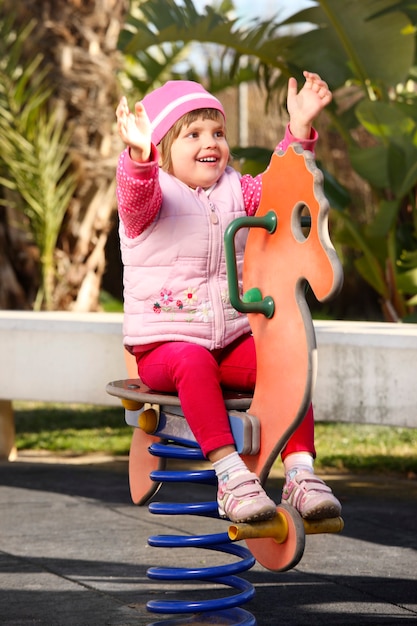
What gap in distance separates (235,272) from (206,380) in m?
0.32

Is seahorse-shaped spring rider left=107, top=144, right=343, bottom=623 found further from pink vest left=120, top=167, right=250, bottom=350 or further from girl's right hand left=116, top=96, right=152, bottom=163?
girl's right hand left=116, top=96, right=152, bottom=163

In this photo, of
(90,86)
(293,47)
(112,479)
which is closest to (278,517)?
(112,479)

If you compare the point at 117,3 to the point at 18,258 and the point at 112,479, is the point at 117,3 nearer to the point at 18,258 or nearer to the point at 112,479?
the point at 18,258

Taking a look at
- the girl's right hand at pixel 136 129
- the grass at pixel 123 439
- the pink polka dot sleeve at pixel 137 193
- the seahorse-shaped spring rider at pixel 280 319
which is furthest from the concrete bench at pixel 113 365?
the girl's right hand at pixel 136 129

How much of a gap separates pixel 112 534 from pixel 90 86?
504cm

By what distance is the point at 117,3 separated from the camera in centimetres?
959

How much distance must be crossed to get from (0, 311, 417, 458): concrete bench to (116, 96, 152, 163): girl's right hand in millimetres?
2359

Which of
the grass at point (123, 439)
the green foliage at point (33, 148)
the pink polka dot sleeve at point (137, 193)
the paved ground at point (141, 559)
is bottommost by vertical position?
the paved ground at point (141, 559)

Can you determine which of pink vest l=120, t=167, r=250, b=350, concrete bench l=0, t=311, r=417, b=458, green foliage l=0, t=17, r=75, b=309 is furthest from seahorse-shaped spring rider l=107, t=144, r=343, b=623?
green foliage l=0, t=17, r=75, b=309

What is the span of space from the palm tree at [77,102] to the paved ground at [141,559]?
3.43 meters

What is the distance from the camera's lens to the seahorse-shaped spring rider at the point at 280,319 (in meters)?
3.16

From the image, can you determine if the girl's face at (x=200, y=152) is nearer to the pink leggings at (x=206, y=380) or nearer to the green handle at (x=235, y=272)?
the green handle at (x=235, y=272)

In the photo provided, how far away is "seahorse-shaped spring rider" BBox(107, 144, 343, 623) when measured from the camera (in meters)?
3.16

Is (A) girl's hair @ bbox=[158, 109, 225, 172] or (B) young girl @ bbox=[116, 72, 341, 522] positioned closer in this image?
(B) young girl @ bbox=[116, 72, 341, 522]
